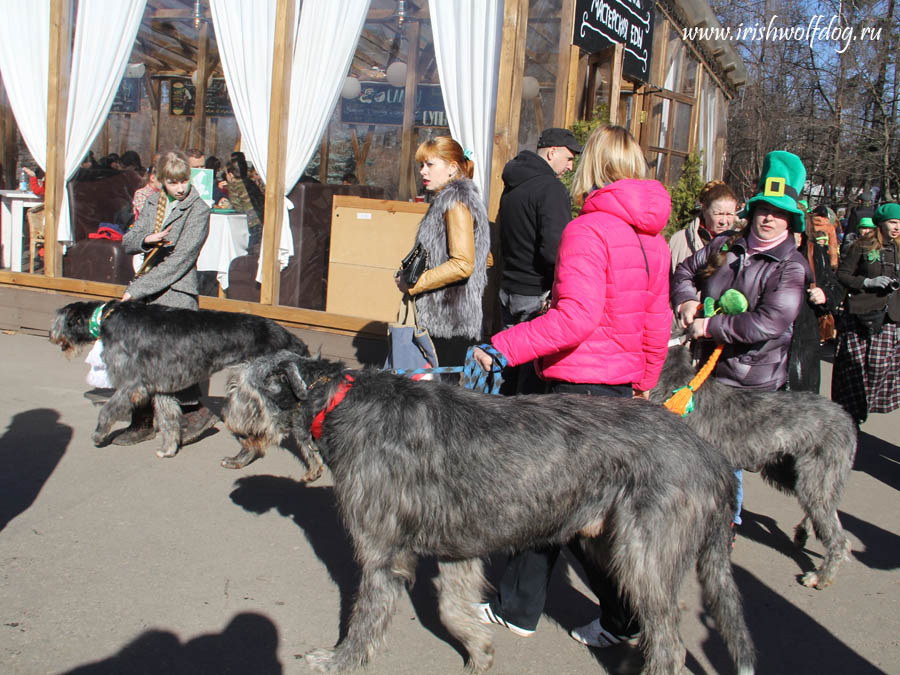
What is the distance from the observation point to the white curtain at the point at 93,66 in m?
9.04

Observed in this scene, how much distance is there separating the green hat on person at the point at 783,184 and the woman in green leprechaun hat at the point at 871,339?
275 centimetres

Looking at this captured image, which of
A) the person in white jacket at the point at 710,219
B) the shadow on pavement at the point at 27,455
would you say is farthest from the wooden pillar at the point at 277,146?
the person in white jacket at the point at 710,219

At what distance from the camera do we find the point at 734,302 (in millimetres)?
3752

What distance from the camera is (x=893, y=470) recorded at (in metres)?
6.23

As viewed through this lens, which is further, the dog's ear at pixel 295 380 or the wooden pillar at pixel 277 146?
the wooden pillar at pixel 277 146

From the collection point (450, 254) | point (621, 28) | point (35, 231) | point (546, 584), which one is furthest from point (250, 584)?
point (35, 231)

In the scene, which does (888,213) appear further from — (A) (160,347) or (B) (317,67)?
(A) (160,347)

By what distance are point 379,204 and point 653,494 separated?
552 centimetres

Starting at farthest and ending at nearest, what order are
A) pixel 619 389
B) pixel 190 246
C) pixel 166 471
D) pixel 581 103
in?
pixel 581 103, pixel 190 246, pixel 166 471, pixel 619 389

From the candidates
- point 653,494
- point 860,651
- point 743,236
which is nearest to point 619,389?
point 653,494

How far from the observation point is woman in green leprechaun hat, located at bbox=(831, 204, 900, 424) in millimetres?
5957

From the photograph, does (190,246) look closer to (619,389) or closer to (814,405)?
(619,389)

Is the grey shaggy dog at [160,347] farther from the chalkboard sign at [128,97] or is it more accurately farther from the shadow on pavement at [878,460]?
the chalkboard sign at [128,97]

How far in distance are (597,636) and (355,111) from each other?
6.70 metres
